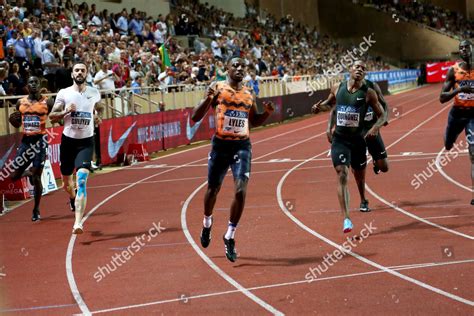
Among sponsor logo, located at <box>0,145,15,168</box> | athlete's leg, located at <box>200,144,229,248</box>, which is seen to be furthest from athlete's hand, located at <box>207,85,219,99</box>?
sponsor logo, located at <box>0,145,15,168</box>

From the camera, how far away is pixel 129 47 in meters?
27.1

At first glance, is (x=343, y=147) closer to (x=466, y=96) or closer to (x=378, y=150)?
(x=378, y=150)

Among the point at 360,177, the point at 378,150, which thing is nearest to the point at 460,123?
the point at 378,150

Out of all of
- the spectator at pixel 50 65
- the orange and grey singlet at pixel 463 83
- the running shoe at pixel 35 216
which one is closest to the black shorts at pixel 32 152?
the running shoe at pixel 35 216

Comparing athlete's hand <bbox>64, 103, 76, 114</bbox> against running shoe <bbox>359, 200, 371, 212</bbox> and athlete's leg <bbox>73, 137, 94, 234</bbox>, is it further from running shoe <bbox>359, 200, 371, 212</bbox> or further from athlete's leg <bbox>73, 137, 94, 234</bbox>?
running shoe <bbox>359, 200, 371, 212</bbox>

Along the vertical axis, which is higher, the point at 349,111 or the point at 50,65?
the point at 50,65

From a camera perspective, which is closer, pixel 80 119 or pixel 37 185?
pixel 80 119

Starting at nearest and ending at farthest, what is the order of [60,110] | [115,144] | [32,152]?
[60,110], [32,152], [115,144]

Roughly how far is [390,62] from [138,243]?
6647 centimetres

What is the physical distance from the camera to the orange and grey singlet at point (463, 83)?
12.7 meters

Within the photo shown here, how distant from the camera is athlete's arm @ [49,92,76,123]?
11.5 m

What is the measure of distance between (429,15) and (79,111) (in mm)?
68849

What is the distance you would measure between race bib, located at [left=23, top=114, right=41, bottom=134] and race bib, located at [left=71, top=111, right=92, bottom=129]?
8.48 feet
